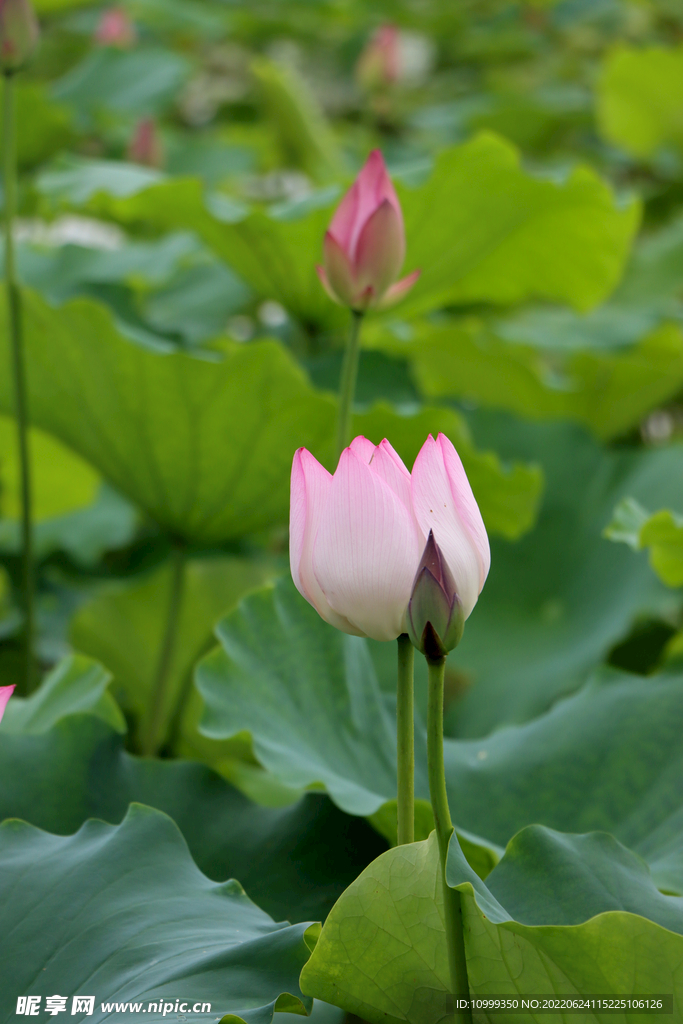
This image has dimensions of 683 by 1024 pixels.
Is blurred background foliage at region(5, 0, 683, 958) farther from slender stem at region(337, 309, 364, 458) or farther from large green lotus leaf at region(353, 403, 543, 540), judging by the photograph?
slender stem at region(337, 309, 364, 458)

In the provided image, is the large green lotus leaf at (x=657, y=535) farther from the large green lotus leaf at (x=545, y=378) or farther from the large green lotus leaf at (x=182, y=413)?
the large green lotus leaf at (x=545, y=378)

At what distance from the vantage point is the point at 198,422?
87cm

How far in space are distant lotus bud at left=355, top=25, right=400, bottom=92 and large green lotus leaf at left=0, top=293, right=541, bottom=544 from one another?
1.11 metres

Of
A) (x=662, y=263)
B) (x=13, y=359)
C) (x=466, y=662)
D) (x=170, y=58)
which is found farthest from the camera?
(x=170, y=58)

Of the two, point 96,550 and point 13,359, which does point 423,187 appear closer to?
point 13,359

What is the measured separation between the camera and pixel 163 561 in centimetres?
141

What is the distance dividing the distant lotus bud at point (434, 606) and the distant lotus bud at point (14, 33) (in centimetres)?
69

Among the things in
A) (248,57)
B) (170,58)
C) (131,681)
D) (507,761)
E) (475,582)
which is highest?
(248,57)

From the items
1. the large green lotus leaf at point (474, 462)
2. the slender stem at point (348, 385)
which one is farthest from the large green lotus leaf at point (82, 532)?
the slender stem at point (348, 385)

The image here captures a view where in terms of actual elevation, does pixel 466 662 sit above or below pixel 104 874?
→ below

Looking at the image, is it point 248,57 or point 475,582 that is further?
point 248,57

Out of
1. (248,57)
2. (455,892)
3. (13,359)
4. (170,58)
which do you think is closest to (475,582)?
(455,892)

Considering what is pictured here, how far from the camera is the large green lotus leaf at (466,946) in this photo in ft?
1.30

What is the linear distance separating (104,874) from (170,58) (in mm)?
2115
